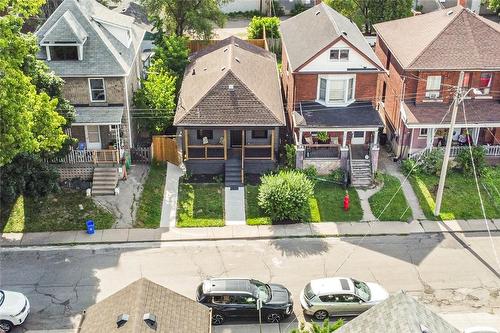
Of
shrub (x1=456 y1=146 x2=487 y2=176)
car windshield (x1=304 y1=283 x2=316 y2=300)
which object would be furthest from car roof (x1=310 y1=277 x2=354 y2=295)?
shrub (x1=456 y1=146 x2=487 y2=176)

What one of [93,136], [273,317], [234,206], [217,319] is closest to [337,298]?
[273,317]

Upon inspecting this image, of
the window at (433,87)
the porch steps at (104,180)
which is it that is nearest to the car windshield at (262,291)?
the porch steps at (104,180)

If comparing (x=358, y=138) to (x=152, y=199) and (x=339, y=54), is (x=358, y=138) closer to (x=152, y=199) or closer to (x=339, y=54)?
(x=339, y=54)

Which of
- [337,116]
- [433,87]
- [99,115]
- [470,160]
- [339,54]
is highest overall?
[339,54]

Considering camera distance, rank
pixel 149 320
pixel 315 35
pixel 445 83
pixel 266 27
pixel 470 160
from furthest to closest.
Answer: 1. pixel 266 27
2. pixel 315 35
3. pixel 445 83
4. pixel 470 160
5. pixel 149 320

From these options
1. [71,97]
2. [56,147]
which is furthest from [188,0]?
[56,147]

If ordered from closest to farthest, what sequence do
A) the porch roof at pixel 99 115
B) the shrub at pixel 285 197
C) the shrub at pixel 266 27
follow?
1. the shrub at pixel 285 197
2. the porch roof at pixel 99 115
3. the shrub at pixel 266 27

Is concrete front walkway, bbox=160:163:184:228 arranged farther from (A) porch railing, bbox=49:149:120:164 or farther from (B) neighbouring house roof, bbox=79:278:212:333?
(B) neighbouring house roof, bbox=79:278:212:333

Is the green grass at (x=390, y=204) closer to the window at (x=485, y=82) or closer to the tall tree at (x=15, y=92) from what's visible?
the window at (x=485, y=82)
